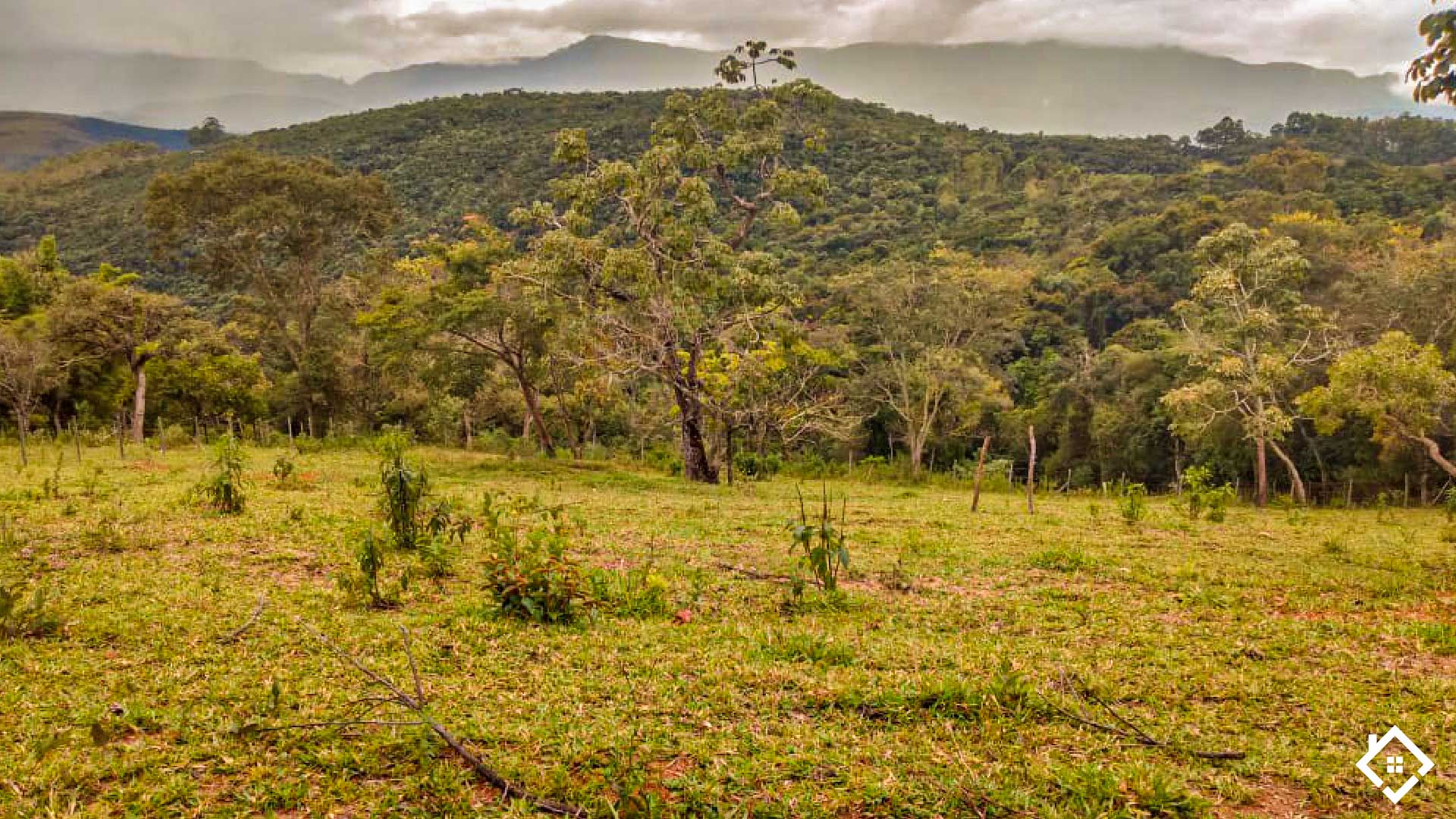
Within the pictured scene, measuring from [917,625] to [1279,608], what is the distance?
3.34 meters

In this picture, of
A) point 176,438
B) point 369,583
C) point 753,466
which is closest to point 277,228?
→ point 176,438

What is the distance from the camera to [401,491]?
800 cm

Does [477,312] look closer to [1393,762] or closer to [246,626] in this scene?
[246,626]

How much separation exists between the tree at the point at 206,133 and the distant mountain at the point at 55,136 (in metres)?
1.18

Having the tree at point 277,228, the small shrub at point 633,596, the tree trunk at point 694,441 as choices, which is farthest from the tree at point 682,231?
the tree at point 277,228

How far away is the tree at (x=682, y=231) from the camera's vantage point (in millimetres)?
16984

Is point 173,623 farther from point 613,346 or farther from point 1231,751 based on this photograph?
point 613,346

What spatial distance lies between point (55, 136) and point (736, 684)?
105 metres

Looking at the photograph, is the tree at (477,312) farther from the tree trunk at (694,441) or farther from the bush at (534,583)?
the bush at (534,583)

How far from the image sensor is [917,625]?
6.41 metres

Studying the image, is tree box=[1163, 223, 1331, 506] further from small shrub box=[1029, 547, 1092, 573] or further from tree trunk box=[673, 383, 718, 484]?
small shrub box=[1029, 547, 1092, 573]

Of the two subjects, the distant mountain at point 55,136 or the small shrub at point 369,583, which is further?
the distant mountain at point 55,136

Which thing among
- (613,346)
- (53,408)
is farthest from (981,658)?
(53,408)

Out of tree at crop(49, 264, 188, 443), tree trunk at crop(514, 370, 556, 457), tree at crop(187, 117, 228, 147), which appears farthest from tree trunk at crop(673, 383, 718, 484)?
tree at crop(187, 117, 228, 147)
